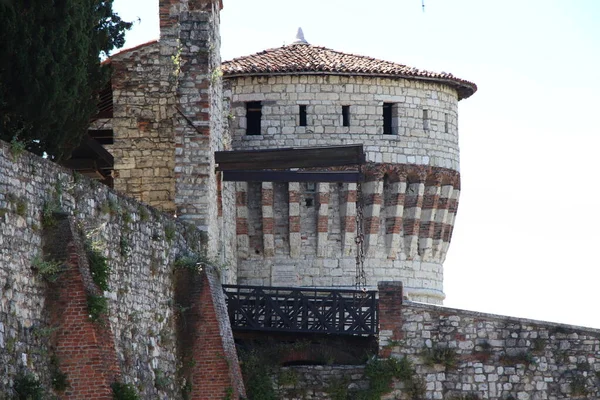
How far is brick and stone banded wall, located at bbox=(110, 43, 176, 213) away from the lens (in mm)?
32906

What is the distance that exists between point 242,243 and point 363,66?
16.3 feet

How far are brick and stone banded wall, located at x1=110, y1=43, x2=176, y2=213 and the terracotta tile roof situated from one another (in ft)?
17.6

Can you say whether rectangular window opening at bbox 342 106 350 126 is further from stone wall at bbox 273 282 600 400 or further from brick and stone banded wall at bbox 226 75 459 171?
stone wall at bbox 273 282 600 400

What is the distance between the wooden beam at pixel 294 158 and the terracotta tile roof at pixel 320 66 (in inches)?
193

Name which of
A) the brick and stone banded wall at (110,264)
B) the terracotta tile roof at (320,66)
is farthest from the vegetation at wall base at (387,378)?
the terracotta tile roof at (320,66)

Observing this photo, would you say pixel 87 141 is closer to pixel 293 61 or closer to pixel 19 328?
pixel 293 61

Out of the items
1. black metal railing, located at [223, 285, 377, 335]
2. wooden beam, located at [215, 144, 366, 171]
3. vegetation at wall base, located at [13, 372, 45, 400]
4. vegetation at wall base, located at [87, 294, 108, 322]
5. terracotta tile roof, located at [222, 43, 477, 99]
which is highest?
terracotta tile roof, located at [222, 43, 477, 99]

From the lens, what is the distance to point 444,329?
32094mm

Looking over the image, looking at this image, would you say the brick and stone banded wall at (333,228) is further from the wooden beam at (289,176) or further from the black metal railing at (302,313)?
the black metal railing at (302,313)

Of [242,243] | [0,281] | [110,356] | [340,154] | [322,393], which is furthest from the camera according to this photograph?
[242,243]

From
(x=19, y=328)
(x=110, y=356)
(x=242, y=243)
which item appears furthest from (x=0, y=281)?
(x=242, y=243)

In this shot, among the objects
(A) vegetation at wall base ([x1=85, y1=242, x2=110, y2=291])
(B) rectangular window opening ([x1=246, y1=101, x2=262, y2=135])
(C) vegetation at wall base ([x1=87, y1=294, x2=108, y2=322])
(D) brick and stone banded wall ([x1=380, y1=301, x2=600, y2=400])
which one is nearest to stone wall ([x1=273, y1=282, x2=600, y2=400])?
(D) brick and stone banded wall ([x1=380, y1=301, x2=600, y2=400])

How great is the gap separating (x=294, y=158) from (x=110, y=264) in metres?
10.1

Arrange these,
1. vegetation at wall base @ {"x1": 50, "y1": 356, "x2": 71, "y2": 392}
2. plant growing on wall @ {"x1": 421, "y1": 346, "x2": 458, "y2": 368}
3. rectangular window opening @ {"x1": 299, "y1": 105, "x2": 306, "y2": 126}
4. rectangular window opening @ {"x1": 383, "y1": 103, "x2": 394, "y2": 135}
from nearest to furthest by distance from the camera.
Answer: vegetation at wall base @ {"x1": 50, "y1": 356, "x2": 71, "y2": 392}, plant growing on wall @ {"x1": 421, "y1": 346, "x2": 458, "y2": 368}, rectangular window opening @ {"x1": 299, "y1": 105, "x2": 306, "y2": 126}, rectangular window opening @ {"x1": 383, "y1": 103, "x2": 394, "y2": 135}
